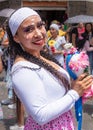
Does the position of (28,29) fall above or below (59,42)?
above

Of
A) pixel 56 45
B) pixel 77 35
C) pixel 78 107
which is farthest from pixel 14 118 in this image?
pixel 77 35

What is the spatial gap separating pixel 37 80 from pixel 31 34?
0.28 metres

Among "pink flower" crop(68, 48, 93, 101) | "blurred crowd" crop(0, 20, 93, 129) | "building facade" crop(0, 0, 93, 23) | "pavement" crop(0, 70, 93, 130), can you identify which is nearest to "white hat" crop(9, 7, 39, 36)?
"pink flower" crop(68, 48, 93, 101)

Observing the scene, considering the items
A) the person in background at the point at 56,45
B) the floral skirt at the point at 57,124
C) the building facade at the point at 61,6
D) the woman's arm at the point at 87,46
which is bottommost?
the building facade at the point at 61,6

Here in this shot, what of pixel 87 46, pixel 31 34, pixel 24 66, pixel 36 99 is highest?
pixel 31 34

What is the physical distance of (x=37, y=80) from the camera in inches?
80.7

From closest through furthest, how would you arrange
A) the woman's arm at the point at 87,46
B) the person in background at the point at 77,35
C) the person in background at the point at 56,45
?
1. the person in background at the point at 56,45
2. the woman's arm at the point at 87,46
3. the person in background at the point at 77,35

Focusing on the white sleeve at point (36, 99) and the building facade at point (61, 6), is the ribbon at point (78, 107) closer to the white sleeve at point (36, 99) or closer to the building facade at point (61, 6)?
the white sleeve at point (36, 99)

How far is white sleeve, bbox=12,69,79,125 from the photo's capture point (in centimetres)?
203

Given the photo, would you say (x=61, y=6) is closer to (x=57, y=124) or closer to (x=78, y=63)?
(x=78, y=63)

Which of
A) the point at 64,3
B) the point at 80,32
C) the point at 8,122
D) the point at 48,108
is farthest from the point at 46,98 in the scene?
the point at 64,3

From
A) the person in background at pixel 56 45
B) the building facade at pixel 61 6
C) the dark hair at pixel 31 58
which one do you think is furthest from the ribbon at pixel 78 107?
the building facade at pixel 61 6

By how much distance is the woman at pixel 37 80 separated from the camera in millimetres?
2041

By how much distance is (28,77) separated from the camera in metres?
2.05
